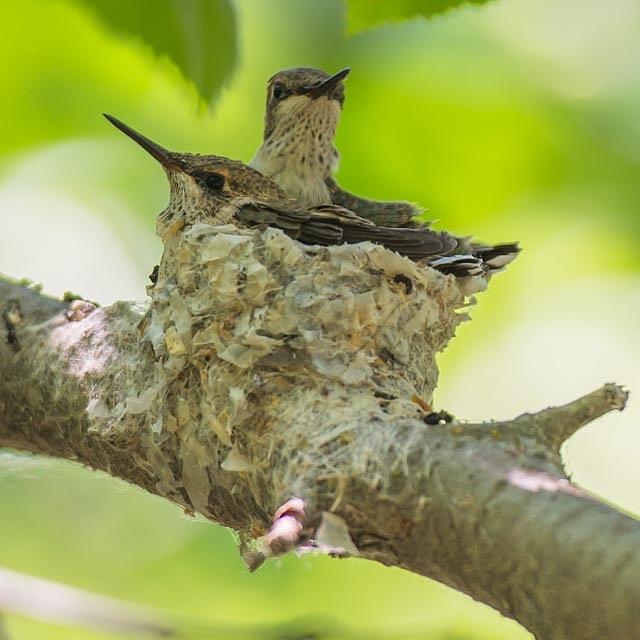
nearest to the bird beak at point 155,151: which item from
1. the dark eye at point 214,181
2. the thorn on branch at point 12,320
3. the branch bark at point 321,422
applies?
the dark eye at point 214,181

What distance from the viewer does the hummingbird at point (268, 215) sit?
4.39 m

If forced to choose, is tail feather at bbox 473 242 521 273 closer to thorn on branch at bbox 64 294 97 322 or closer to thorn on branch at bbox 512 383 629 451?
thorn on branch at bbox 64 294 97 322

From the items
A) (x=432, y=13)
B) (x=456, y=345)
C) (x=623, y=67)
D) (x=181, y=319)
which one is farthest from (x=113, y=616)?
(x=623, y=67)

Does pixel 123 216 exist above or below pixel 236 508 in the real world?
above

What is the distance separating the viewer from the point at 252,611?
6.65 m

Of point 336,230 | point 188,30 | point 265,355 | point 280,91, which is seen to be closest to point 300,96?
point 280,91

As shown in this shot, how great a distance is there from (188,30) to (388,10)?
34.7 inches

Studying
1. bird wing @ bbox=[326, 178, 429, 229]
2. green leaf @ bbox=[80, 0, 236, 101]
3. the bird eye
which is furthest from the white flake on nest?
the bird eye

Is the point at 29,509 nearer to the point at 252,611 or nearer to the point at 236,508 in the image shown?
the point at 252,611

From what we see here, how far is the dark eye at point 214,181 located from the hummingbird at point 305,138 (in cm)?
99

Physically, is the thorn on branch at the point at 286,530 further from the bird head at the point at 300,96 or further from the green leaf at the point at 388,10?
the bird head at the point at 300,96

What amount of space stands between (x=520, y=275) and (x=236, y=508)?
4748 millimetres

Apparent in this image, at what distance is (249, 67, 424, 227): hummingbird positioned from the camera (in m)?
5.74

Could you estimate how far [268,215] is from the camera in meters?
4.50
